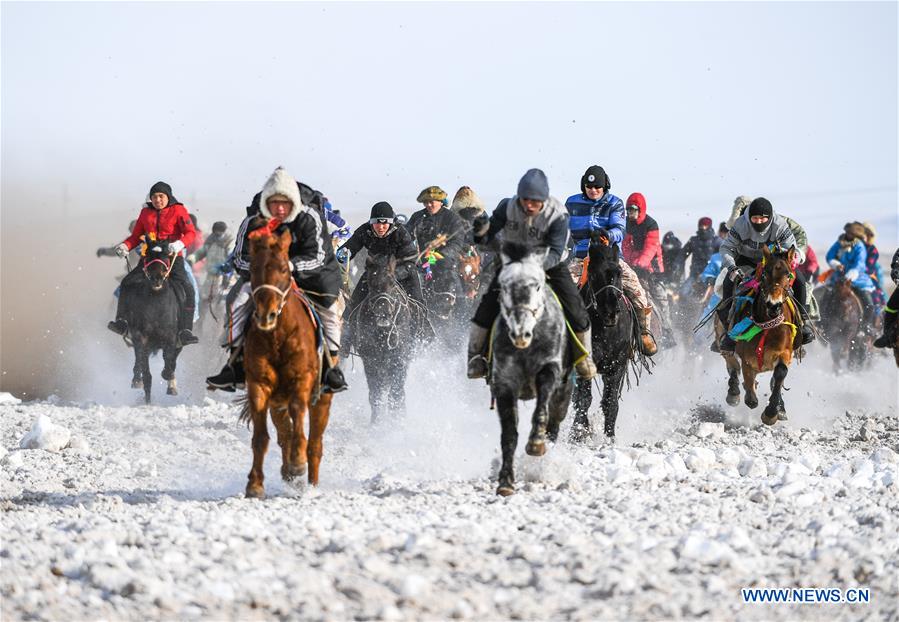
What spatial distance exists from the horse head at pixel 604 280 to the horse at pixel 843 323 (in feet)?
40.7

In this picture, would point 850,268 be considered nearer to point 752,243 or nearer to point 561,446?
point 752,243

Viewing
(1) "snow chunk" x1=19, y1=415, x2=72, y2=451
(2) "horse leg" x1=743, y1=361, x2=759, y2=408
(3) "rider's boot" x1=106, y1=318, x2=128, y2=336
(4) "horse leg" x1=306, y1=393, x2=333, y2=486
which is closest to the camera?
(4) "horse leg" x1=306, y1=393, x2=333, y2=486

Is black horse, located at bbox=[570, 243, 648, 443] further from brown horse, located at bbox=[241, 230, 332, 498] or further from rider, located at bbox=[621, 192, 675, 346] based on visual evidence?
rider, located at bbox=[621, 192, 675, 346]

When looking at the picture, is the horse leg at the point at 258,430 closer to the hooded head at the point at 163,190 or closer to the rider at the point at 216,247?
the hooded head at the point at 163,190

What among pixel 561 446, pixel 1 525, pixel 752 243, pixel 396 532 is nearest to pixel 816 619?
pixel 396 532

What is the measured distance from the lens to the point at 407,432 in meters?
15.0

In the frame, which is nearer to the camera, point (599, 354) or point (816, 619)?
point (816, 619)

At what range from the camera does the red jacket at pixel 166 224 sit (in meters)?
18.3

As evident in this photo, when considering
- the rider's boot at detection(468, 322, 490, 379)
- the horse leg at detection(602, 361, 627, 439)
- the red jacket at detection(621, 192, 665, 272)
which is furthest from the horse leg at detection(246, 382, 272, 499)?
the red jacket at detection(621, 192, 665, 272)

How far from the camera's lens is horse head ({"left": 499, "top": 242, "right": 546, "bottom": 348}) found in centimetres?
984

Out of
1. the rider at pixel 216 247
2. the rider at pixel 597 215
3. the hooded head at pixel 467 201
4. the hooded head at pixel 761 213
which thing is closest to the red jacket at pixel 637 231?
the hooded head at pixel 467 201

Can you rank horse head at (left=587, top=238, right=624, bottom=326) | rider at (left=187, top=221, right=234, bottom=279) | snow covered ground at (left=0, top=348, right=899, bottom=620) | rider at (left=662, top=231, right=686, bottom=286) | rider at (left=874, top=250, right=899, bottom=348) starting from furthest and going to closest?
rider at (left=662, top=231, right=686, bottom=286)
rider at (left=187, top=221, right=234, bottom=279)
rider at (left=874, top=250, right=899, bottom=348)
horse head at (left=587, top=238, right=624, bottom=326)
snow covered ground at (left=0, top=348, right=899, bottom=620)

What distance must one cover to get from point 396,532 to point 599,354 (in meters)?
6.18

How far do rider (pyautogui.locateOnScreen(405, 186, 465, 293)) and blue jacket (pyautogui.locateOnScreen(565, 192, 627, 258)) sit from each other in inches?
189
